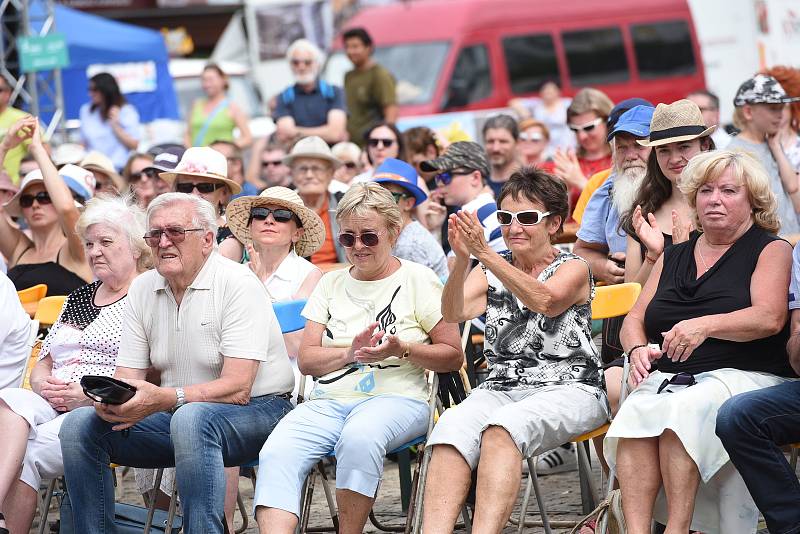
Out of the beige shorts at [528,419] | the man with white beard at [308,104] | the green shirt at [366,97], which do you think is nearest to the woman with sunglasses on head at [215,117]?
the man with white beard at [308,104]

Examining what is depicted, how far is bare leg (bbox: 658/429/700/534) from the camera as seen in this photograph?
4.79 metres

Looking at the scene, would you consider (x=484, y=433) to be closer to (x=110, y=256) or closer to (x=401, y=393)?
(x=401, y=393)

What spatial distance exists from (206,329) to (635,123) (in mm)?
2485

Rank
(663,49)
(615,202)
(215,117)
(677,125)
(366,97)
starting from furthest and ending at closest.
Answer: (663,49)
(215,117)
(366,97)
(615,202)
(677,125)

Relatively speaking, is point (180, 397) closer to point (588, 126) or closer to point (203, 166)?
point (203, 166)

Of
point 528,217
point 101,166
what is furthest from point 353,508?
point 101,166

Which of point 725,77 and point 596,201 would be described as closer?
point 596,201

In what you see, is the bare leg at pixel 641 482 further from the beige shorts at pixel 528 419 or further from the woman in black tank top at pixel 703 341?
the beige shorts at pixel 528 419

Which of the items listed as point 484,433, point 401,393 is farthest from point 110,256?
point 484,433

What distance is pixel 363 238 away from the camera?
18.4ft

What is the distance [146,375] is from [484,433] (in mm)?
1589

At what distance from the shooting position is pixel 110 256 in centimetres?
615

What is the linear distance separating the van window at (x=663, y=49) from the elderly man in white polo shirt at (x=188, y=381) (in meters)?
13.3

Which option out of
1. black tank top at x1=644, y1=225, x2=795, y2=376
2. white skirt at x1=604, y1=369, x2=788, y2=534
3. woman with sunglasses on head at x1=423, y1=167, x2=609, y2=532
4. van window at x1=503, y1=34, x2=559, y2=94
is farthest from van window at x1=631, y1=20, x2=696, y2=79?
white skirt at x1=604, y1=369, x2=788, y2=534
